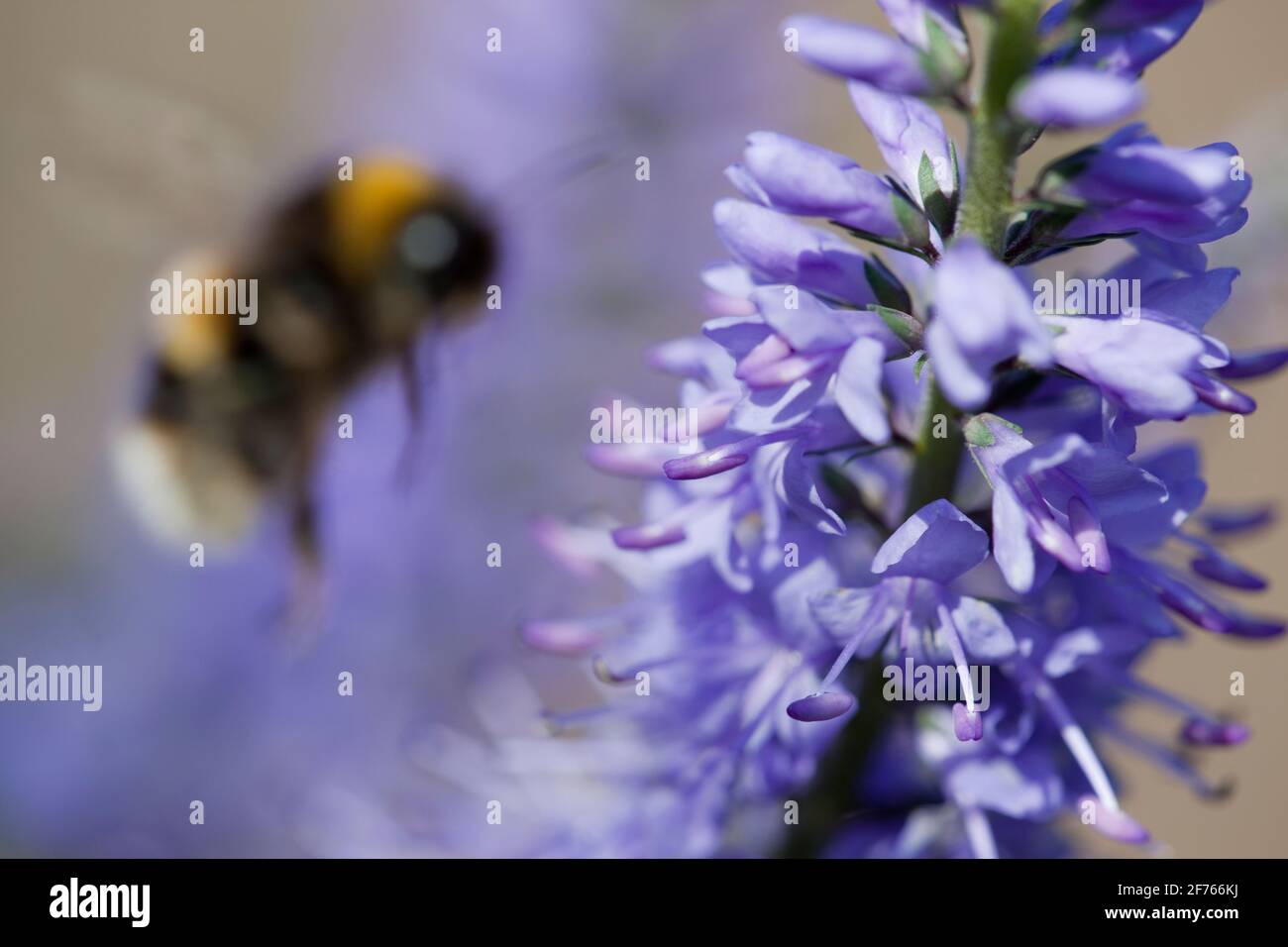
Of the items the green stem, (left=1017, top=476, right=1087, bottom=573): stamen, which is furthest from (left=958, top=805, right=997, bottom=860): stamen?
(left=1017, top=476, right=1087, bottom=573): stamen

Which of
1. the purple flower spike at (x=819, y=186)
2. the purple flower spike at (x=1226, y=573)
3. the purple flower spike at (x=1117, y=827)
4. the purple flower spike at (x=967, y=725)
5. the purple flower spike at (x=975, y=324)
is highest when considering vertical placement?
the purple flower spike at (x=819, y=186)

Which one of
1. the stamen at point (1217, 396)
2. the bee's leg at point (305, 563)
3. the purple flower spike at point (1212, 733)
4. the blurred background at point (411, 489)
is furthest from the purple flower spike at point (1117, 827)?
the bee's leg at point (305, 563)

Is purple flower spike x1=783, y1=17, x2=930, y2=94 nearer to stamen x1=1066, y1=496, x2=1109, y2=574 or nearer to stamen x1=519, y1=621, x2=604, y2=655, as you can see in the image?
stamen x1=1066, y1=496, x2=1109, y2=574

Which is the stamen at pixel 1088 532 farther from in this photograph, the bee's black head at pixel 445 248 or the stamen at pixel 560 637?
the bee's black head at pixel 445 248

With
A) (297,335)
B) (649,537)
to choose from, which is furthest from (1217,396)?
(297,335)
